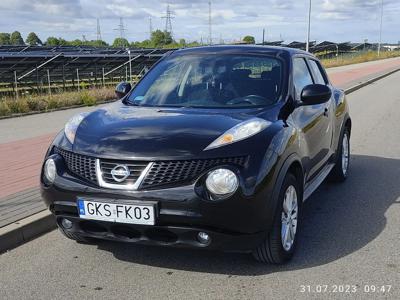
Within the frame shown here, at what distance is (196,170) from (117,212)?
628 millimetres

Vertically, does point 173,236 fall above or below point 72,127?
below

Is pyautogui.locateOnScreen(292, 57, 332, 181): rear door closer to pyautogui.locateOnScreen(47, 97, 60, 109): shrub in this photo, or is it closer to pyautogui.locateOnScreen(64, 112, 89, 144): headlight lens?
pyautogui.locateOnScreen(64, 112, 89, 144): headlight lens

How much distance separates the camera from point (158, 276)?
12.9ft

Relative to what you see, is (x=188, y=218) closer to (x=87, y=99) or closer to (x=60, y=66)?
(x=87, y=99)

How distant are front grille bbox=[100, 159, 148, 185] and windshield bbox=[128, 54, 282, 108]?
1.20m

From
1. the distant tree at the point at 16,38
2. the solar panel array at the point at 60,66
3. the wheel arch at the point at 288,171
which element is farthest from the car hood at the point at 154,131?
the distant tree at the point at 16,38

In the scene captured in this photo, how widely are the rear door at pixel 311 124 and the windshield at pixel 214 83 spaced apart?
0.28 m

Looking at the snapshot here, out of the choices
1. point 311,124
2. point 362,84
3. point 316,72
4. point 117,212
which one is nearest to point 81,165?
point 117,212

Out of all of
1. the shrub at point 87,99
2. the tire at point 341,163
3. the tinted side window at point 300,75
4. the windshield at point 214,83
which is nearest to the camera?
the windshield at point 214,83

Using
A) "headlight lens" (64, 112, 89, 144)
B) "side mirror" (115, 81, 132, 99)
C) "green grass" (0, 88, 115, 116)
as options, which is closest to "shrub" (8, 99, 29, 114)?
"green grass" (0, 88, 115, 116)

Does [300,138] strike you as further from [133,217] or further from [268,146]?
[133,217]

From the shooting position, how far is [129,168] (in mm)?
3619

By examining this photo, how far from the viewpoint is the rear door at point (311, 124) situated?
15.3 ft

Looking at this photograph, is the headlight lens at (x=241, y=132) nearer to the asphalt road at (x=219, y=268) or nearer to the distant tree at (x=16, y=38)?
the asphalt road at (x=219, y=268)
